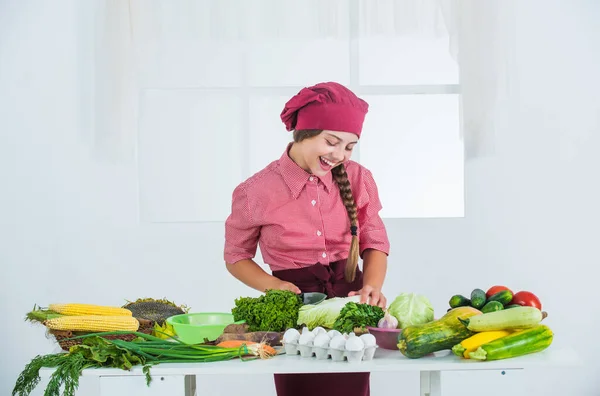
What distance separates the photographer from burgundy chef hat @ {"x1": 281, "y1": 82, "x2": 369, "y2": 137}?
3809 millimetres

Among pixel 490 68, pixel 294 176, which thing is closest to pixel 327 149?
pixel 294 176

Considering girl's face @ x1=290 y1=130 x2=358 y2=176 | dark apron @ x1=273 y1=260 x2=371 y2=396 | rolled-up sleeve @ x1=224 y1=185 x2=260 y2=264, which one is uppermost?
girl's face @ x1=290 y1=130 x2=358 y2=176

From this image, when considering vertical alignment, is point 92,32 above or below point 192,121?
above

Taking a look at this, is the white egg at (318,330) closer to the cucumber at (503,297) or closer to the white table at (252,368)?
the white table at (252,368)

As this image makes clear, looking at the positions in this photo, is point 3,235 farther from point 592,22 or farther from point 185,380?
point 592,22

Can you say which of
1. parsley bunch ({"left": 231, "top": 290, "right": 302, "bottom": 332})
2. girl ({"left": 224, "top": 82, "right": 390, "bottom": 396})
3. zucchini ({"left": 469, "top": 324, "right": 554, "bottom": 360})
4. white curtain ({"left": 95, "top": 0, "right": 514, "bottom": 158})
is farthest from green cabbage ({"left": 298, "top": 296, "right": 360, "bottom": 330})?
white curtain ({"left": 95, "top": 0, "right": 514, "bottom": 158})

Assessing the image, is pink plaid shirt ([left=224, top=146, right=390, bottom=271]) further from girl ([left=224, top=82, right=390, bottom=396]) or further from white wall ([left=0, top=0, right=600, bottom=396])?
white wall ([left=0, top=0, right=600, bottom=396])

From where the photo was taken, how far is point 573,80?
651 centimetres

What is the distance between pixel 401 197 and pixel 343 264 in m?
2.61

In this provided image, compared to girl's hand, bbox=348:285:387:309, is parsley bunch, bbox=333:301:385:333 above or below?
below

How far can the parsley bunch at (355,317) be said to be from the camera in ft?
10.8

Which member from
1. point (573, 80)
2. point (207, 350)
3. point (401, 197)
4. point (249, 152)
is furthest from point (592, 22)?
point (207, 350)

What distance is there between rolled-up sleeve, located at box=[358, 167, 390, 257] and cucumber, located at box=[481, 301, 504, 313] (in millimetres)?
933

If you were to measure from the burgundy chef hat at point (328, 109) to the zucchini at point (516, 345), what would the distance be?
3.89ft
